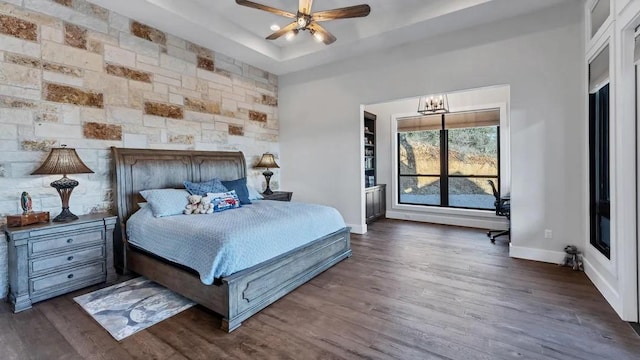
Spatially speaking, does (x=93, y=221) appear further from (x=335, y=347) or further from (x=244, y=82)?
(x=244, y=82)

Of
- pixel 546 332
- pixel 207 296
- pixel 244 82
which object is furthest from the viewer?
pixel 244 82

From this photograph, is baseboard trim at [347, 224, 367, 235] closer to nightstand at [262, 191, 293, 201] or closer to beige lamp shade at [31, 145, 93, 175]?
nightstand at [262, 191, 293, 201]

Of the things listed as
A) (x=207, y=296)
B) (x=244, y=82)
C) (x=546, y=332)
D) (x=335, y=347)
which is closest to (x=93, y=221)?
(x=207, y=296)

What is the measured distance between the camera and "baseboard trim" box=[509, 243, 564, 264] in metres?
3.55

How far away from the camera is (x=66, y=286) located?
2865mm

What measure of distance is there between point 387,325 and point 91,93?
407 cm

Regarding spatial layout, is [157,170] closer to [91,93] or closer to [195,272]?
[91,93]

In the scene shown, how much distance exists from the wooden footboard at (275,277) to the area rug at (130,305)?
2.13 feet

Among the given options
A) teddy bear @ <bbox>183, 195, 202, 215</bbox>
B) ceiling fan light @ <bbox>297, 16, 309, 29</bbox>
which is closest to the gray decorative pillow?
teddy bear @ <bbox>183, 195, 202, 215</bbox>

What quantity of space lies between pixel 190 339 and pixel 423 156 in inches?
230

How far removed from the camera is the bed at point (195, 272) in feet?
7.68

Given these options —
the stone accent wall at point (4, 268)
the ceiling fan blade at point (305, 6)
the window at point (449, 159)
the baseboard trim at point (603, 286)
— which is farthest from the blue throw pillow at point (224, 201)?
the window at point (449, 159)

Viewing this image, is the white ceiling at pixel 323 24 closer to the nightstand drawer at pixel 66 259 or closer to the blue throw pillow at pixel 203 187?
the blue throw pillow at pixel 203 187

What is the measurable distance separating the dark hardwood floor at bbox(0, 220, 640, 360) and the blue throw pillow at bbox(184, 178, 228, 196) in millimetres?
1484
